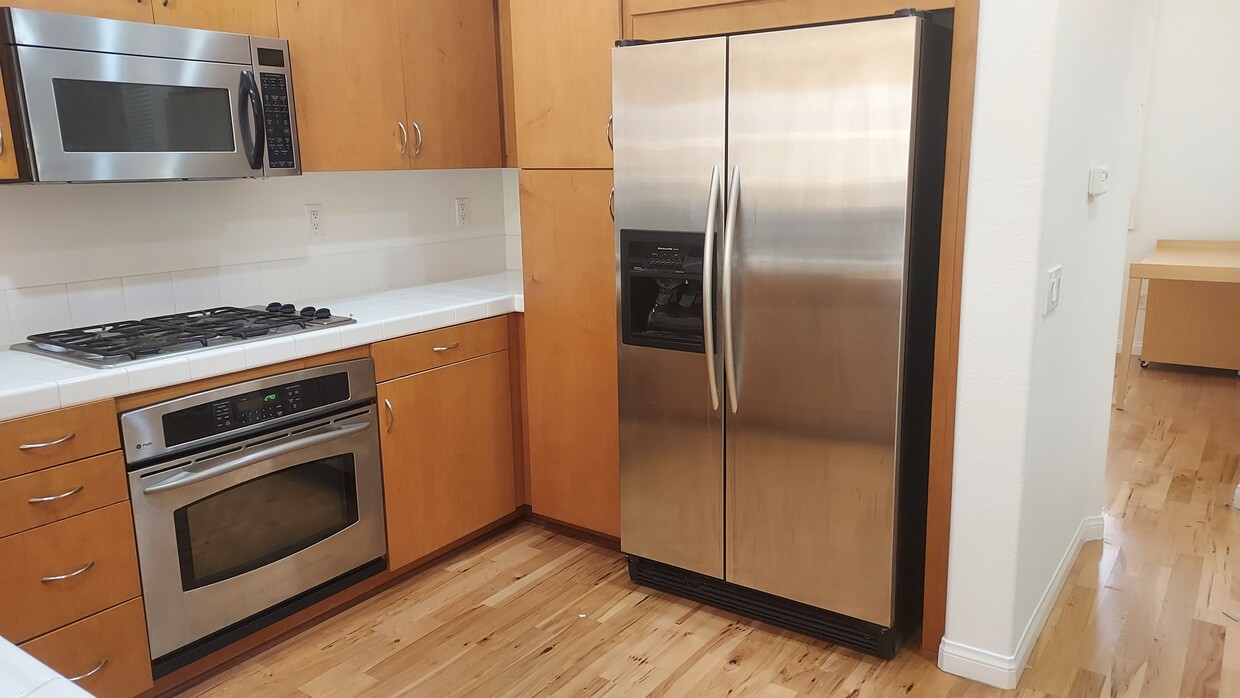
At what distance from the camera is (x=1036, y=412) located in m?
2.23

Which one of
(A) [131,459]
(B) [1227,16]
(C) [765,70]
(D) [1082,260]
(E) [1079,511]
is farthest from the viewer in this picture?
(B) [1227,16]

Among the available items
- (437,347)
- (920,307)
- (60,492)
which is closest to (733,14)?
(920,307)

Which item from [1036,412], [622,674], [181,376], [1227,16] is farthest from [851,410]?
[1227,16]

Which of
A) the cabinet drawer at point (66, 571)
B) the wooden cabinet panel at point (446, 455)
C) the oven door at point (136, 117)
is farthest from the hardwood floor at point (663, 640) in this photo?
the oven door at point (136, 117)

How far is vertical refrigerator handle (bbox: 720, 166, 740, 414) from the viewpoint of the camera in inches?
92.8

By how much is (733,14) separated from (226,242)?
1775 millimetres

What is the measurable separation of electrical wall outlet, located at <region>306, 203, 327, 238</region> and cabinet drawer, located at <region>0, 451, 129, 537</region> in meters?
1.27

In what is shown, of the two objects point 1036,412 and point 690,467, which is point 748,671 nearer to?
point 690,467

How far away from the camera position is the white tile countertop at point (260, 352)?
77.3 inches

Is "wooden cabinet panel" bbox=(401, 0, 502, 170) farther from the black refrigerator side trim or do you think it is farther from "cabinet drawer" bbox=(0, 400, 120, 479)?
the black refrigerator side trim

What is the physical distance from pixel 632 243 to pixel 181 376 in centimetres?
127

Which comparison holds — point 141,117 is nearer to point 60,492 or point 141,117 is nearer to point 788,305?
point 60,492

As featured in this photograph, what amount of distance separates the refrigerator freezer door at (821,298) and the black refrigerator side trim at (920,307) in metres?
0.06

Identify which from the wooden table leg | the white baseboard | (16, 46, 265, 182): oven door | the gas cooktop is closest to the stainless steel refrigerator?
the white baseboard
